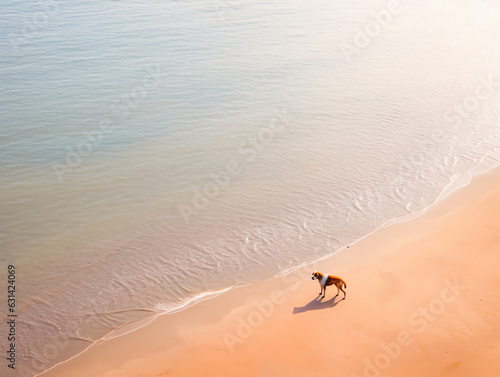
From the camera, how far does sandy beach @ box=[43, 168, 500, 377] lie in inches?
271

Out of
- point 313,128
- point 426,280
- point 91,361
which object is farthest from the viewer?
point 313,128

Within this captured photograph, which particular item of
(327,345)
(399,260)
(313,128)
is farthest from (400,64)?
(327,345)

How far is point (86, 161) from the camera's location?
1184 centimetres

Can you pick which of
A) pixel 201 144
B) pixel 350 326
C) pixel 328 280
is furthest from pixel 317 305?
pixel 201 144

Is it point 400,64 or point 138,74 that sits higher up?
point 138,74

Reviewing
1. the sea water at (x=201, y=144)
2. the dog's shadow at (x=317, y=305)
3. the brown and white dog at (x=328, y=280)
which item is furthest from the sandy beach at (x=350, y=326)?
the sea water at (x=201, y=144)

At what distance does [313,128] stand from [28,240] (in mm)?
7610

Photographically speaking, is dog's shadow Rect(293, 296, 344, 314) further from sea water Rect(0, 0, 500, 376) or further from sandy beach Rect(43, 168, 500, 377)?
sea water Rect(0, 0, 500, 376)

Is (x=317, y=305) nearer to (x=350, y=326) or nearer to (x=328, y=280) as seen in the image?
(x=328, y=280)

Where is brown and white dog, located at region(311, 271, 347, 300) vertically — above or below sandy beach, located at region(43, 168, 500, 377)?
above

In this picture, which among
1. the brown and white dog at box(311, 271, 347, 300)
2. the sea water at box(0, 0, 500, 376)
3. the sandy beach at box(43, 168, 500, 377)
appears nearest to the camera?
the sandy beach at box(43, 168, 500, 377)

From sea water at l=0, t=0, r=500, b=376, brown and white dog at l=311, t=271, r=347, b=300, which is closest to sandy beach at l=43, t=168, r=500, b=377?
brown and white dog at l=311, t=271, r=347, b=300

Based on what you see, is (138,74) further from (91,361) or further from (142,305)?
(91,361)

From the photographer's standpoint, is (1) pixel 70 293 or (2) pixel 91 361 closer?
→ (2) pixel 91 361
